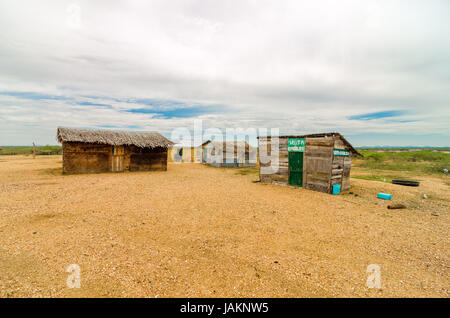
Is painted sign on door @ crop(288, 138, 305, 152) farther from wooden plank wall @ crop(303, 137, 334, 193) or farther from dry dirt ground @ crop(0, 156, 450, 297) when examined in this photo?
dry dirt ground @ crop(0, 156, 450, 297)

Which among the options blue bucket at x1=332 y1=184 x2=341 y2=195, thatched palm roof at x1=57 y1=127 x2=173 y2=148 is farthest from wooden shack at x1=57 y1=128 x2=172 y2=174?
blue bucket at x1=332 y1=184 x2=341 y2=195

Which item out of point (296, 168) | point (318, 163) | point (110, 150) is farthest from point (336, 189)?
point (110, 150)

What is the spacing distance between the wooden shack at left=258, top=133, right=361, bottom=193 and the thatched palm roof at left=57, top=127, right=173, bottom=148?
11.5 metres

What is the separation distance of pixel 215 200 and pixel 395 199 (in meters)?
10.1

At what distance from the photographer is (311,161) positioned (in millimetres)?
13367

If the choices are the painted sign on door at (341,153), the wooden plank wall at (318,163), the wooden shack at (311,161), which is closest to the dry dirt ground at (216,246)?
the wooden plank wall at (318,163)

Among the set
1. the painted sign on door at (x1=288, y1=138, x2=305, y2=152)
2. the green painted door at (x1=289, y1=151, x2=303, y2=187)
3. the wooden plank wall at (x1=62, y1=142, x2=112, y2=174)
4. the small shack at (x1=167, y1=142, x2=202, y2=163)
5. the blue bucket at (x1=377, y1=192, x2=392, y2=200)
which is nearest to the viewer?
the blue bucket at (x1=377, y1=192, x2=392, y2=200)

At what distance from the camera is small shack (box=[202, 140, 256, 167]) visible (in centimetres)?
2811

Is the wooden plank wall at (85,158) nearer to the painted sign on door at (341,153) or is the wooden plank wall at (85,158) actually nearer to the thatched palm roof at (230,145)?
the thatched palm roof at (230,145)

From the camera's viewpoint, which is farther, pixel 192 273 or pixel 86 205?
pixel 86 205

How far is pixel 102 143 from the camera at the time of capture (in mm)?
18656

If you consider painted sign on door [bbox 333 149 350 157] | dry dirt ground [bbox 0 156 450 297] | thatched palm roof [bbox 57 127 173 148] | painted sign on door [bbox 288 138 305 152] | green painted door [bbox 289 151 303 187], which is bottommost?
dry dirt ground [bbox 0 156 450 297]
